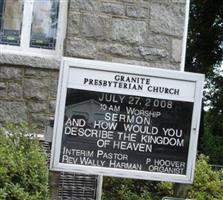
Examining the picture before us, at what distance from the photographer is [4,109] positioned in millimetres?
6754

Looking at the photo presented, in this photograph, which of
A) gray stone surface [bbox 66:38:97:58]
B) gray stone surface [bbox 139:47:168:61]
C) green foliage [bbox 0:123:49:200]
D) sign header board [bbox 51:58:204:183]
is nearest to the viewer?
green foliage [bbox 0:123:49:200]

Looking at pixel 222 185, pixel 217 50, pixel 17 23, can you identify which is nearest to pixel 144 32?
pixel 17 23

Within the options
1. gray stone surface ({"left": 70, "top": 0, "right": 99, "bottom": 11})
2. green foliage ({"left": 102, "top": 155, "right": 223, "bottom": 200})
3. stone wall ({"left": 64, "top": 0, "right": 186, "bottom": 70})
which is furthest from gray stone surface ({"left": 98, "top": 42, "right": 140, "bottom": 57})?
green foliage ({"left": 102, "top": 155, "right": 223, "bottom": 200})

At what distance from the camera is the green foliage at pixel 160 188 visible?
20.1 feet

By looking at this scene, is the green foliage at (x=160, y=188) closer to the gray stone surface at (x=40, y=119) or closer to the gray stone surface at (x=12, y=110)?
the gray stone surface at (x=40, y=119)

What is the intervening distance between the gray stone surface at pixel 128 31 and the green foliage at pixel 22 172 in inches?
94.7

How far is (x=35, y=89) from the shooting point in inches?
267

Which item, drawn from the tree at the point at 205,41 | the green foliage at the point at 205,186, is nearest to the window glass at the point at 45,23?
the green foliage at the point at 205,186

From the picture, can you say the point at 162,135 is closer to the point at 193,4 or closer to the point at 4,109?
the point at 4,109

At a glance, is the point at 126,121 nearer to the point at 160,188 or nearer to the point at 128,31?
the point at 160,188

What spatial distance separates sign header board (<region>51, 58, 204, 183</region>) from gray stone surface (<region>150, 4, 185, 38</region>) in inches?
84.8

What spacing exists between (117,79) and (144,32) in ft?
7.26

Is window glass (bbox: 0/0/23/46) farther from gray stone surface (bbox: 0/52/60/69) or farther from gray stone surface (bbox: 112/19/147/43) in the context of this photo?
gray stone surface (bbox: 112/19/147/43)

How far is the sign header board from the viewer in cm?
479
